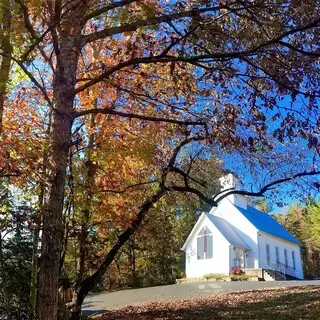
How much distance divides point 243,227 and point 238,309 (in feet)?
72.8

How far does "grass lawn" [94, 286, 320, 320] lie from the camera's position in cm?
1074

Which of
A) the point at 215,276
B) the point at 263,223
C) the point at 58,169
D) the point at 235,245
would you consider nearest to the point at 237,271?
the point at 215,276

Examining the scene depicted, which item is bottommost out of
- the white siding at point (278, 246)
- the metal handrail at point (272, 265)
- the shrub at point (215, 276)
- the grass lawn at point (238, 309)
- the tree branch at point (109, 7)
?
the grass lawn at point (238, 309)

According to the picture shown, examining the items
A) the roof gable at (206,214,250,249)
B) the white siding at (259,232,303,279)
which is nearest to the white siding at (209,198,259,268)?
the roof gable at (206,214,250,249)

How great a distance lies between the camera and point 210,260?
3244 cm

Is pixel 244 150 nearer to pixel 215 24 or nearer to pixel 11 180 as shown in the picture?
pixel 215 24

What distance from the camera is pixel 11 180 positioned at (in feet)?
20.5

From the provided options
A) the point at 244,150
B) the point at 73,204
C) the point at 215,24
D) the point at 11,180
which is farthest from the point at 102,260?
the point at 215,24

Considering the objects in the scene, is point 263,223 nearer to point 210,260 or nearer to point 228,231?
point 228,231

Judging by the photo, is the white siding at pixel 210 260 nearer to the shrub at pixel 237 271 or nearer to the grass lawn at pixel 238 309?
the shrub at pixel 237 271

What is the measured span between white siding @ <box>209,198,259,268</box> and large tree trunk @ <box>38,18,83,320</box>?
27.6m

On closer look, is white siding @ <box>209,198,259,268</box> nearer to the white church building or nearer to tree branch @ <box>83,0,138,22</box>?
the white church building

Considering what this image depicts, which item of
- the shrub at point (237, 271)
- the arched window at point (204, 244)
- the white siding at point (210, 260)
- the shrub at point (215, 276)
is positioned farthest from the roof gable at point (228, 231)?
the shrub at point (215, 276)

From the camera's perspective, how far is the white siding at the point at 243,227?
105 feet
